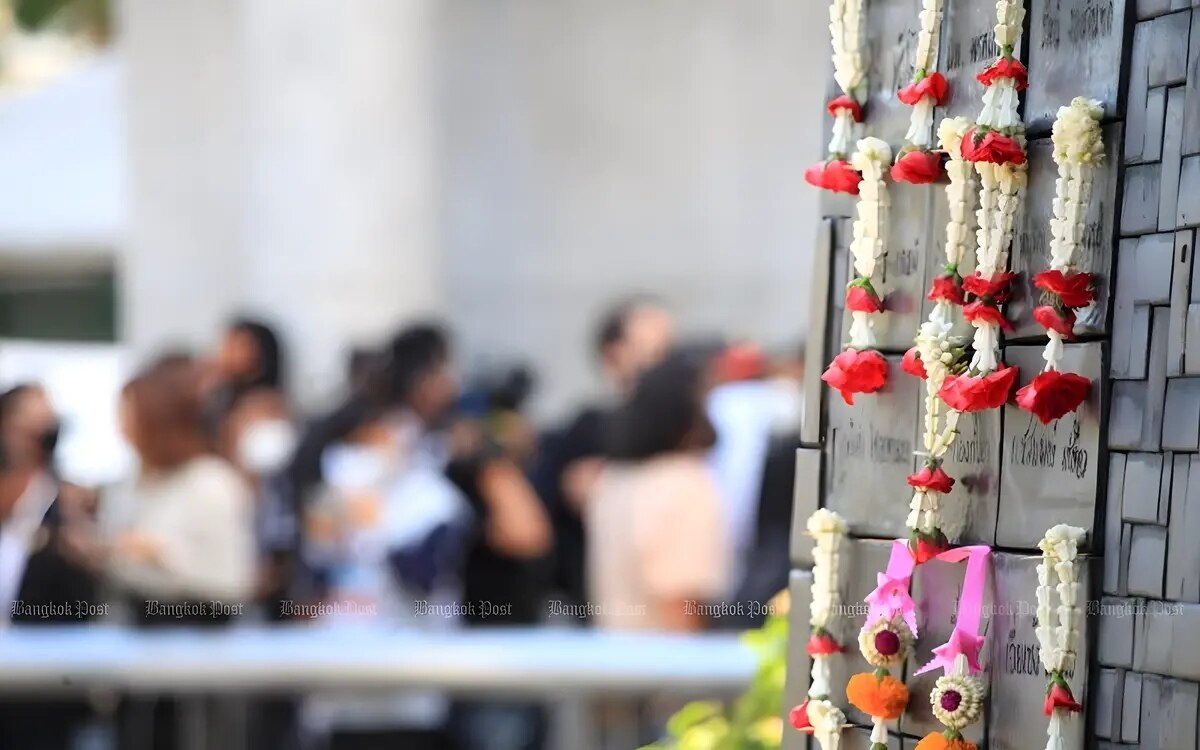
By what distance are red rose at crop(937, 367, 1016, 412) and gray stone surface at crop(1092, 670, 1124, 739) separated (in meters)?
0.18

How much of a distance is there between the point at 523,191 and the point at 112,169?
1939mm

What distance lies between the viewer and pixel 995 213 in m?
0.98

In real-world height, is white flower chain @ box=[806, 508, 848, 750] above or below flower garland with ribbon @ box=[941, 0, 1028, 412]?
below

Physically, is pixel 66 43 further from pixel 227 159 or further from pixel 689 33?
pixel 689 33

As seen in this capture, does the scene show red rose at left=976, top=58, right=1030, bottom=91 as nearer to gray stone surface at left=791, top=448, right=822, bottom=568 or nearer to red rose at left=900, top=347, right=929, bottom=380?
red rose at left=900, top=347, right=929, bottom=380

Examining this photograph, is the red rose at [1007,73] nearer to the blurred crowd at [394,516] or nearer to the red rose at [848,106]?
the red rose at [848,106]

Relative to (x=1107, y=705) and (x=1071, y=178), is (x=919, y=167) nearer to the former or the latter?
(x=1071, y=178)

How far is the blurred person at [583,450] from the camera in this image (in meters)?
3.58

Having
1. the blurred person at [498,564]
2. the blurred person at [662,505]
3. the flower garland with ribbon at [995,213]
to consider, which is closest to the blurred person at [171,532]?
the blurred person at [498,564]

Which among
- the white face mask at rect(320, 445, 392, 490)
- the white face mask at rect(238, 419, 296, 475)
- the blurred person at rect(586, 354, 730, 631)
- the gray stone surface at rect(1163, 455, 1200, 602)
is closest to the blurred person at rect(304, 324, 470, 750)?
the white face mask at rect(320, 445, 392, 490)

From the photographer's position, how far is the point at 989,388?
0.95 metres

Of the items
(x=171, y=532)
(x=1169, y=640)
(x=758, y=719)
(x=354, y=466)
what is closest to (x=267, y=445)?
(x=354, y=466)

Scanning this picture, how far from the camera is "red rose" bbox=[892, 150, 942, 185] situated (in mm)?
1021

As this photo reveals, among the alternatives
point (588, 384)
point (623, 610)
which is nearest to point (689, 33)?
point (588, 384)
